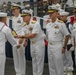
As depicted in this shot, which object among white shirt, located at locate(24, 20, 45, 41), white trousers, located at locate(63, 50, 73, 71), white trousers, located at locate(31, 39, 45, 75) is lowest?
white trousers, located at locate(63, 50, 73, 71)

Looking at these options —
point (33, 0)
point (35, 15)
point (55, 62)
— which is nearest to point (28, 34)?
point (55, 62)

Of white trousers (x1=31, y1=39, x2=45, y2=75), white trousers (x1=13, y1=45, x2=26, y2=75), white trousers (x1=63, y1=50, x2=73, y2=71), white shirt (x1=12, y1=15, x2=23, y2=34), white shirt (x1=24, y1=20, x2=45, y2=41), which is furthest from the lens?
white shirt (x1=12, y1=15, x2=23, y2=34)

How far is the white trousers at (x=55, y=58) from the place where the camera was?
660 cm

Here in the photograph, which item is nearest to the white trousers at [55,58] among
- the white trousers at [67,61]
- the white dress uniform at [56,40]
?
the white dress uniform at [56,40]

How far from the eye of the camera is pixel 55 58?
667 cm

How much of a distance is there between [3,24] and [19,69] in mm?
1947

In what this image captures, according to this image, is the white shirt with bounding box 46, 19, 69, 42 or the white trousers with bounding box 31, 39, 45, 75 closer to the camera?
the white shirt with bounding box 46, 19, 69, 42

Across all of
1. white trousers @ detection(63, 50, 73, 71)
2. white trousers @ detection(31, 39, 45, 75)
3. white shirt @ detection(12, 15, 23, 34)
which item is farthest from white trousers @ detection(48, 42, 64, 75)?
white shirt @ detection(12, 15, 23, 34)

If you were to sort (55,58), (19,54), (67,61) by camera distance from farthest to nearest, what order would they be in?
(67,61), (19,54), (55,58)

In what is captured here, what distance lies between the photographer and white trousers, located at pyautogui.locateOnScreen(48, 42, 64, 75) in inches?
260

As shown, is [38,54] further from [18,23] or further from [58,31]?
[18,23]

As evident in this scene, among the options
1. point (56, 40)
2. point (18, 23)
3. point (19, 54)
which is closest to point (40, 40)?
point (56, 40)

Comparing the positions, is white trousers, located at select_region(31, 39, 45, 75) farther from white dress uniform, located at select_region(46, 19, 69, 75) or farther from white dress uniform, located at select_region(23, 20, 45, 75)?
white dress uniform, located at select_region(46, 19, 69, 75)

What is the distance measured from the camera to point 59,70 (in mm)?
6781
